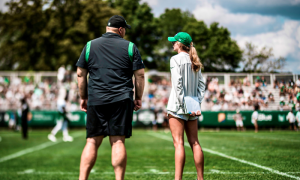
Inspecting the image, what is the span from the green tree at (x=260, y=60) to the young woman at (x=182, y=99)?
3952 mm

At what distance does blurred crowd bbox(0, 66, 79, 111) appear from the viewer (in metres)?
27.2

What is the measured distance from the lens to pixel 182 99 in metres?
4.52

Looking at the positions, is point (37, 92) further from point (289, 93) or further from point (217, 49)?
point (289, 93)

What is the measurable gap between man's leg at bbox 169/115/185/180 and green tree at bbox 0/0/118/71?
37.0 metres

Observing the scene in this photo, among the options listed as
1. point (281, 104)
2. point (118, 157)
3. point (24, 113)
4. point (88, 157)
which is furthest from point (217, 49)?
point (24, 113)

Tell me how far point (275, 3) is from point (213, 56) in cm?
217

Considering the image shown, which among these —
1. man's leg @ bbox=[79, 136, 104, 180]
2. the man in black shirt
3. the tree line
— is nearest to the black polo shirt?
the man in black shirt

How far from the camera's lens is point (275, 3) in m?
7.69

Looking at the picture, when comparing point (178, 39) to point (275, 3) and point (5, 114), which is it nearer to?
point (275, 3)

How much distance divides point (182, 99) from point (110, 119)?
102cm

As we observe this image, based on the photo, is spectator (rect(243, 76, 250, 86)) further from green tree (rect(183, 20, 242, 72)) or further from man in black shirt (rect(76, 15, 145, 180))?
man in black shirt (rect(76, 15, 145, 180))

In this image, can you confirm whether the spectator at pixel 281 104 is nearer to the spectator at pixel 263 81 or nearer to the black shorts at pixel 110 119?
the spectator at pixel 263 81

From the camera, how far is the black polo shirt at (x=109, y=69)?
4.14 m

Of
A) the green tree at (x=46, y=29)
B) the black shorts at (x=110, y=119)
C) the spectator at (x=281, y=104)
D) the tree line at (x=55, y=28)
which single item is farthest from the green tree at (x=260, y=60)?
the green tree at (x=46, y=29)
